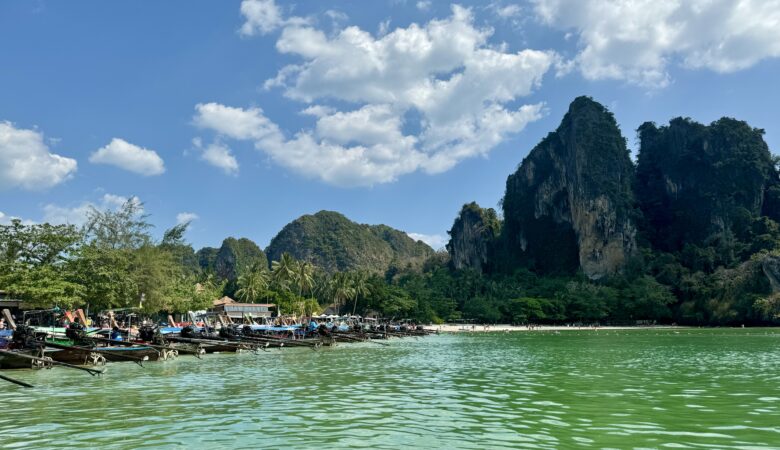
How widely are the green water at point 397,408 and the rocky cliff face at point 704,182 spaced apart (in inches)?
4780

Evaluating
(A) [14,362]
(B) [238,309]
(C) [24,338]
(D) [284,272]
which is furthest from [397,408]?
(D) [284,272]

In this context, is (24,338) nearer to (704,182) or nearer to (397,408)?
(397,408)

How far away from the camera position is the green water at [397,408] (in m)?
10.8

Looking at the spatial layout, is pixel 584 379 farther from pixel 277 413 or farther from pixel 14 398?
pixel 14 398

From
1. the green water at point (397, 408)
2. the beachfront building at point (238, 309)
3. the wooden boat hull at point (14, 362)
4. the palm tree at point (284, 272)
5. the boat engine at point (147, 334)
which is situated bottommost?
the green water at point (397, 408)

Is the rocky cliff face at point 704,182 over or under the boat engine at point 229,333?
over

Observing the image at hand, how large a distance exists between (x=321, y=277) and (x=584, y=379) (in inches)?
4272

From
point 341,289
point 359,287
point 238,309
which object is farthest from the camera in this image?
point 359,287

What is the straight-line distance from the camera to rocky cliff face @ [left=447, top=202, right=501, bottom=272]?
6486 inches

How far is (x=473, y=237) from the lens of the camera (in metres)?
165

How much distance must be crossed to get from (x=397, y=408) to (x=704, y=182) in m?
142

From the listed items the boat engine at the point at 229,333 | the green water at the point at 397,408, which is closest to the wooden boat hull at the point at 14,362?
the green water at the point at 397,408

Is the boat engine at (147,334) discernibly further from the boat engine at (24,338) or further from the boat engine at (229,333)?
the boat engine at (229,333)

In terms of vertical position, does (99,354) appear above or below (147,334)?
below
